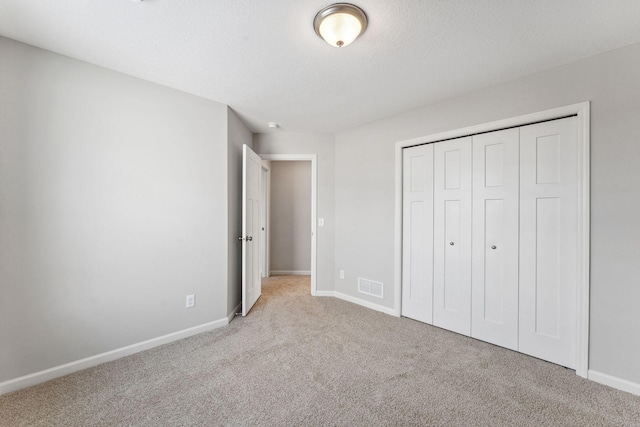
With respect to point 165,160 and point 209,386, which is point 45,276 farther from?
point 209,386

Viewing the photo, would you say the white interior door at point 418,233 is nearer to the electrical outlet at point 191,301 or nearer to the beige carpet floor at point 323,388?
the beige carpet floor at point 323,388

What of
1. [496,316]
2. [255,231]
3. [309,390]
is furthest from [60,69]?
[496,316]

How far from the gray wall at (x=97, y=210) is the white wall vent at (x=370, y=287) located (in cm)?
175

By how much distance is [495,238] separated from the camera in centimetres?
239

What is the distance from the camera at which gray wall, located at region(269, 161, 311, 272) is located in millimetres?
5191

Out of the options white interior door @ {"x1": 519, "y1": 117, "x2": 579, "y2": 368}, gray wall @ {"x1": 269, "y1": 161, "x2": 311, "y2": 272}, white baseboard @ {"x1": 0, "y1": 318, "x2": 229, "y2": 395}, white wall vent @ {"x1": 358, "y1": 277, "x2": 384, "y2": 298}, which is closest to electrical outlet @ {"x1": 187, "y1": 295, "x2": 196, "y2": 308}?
white baseboard @ {"x1": 0, "y1": 318, "x2": 229, "y2": 395}

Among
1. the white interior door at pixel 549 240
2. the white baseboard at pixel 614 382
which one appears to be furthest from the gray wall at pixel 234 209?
the white baseboard at pixel 614 382

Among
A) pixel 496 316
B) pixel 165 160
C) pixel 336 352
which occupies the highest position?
pixel 165 160

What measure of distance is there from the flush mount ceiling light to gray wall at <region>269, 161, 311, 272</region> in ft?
11.9

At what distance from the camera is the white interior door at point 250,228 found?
2.98 m

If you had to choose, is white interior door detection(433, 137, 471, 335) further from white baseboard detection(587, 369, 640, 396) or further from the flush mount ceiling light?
the flush mount ceiling light

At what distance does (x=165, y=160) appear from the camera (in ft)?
7.88

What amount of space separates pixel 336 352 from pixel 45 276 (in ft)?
7.39

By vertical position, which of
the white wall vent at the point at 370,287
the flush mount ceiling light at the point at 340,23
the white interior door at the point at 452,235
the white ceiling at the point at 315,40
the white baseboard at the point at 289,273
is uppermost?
the white ceiling at the point at 315,40
